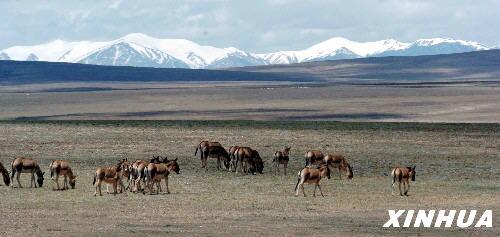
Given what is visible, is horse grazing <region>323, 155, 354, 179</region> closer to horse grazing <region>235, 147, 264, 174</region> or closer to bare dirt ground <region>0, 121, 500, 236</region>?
bare dirt ground <region>0, 121, 500, 236</region>

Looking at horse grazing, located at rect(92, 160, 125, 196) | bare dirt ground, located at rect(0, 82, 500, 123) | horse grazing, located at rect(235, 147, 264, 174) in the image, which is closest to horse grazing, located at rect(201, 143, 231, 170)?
horse grazing, located at rect(235, 147, 264, 174)

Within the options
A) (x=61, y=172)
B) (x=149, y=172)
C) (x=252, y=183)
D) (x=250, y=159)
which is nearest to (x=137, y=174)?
(x=149, y=172)

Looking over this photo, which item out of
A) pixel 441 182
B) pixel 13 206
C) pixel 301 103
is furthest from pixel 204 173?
pixel 301 103

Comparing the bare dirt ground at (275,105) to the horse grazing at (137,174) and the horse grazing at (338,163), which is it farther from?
the horse grazing at (137,174)

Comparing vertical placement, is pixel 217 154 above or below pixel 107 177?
below

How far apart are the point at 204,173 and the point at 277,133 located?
1842 cm

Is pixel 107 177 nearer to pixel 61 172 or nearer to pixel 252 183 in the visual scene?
pixel 61 172

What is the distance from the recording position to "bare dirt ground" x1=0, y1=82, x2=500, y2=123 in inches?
3703

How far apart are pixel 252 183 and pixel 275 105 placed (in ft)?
240

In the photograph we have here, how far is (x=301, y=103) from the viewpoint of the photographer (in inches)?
4537

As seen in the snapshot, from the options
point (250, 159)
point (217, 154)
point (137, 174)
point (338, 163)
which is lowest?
point (338, 163)

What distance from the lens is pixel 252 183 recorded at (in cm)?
3909

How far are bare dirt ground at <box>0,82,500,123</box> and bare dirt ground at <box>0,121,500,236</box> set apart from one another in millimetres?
25240

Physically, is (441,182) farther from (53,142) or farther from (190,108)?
(190,108)
